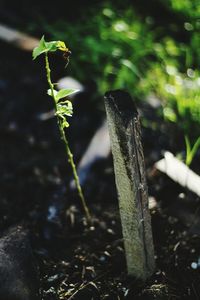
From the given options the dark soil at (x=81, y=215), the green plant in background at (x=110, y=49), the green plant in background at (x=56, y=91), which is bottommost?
the dark soil at (x=81, y=215)

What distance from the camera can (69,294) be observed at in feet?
6.15

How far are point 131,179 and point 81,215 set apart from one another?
832 mm

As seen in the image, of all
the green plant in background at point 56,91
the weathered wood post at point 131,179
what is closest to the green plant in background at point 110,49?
the green plant in background at point 56,91

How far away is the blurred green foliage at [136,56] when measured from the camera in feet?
9.02

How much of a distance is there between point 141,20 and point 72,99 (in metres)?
A: 1.28

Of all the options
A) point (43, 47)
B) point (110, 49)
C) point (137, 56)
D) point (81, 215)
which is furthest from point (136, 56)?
point (43, 47)

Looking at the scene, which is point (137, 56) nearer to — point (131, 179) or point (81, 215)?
point (81, 215)

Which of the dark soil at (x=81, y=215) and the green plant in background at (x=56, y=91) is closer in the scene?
the green plant in background at (x=56, y=91)

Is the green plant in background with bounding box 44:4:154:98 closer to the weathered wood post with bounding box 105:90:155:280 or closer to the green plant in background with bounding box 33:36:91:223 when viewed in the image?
the green plant in background with bounding box 33:36:91:223

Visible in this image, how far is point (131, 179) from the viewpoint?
5.12ft

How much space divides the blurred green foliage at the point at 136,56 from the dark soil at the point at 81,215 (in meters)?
0.22

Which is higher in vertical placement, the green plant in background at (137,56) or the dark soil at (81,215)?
the green plant in background at (137,56)

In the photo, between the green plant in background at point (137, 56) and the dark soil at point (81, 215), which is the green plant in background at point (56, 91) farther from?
the green plant in background at point (137, 56)

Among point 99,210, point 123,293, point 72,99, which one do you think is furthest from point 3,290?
point 72,99
